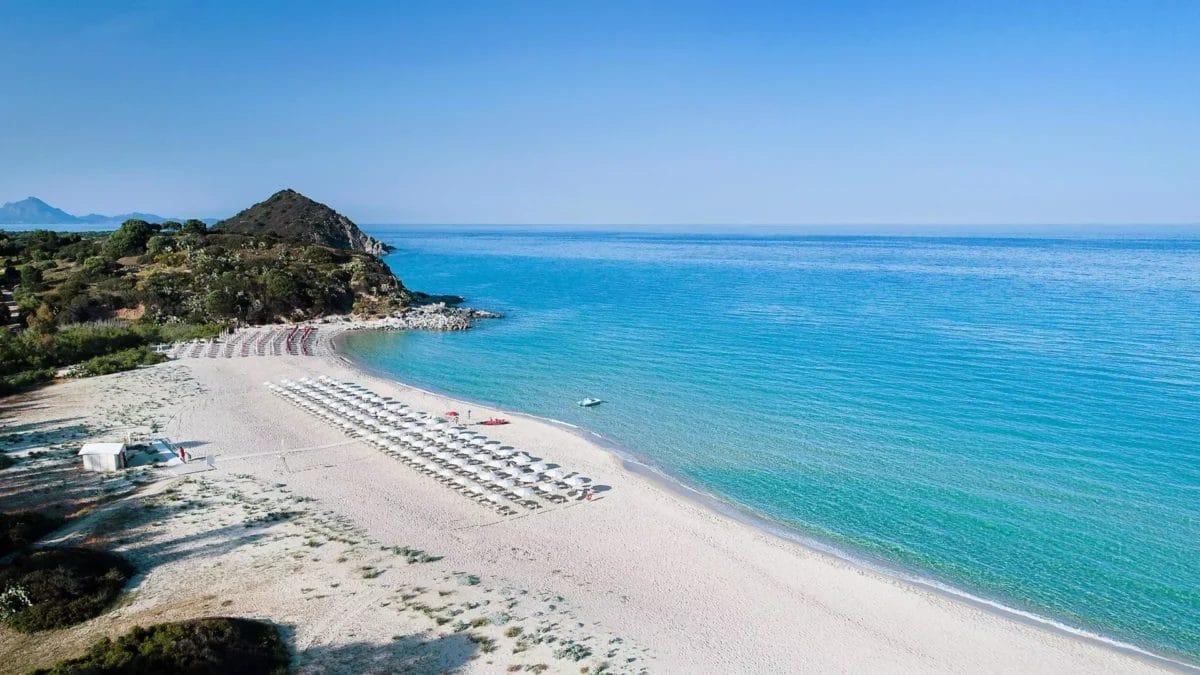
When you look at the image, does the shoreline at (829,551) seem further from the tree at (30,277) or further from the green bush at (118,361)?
the tree at (30,277)

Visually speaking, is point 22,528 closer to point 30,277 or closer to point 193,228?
point 30,277

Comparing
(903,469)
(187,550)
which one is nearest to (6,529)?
(187,550)

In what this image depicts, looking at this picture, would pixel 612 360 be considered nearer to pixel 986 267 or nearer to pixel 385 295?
pixel 385 295

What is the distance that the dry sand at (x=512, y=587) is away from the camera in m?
14.3

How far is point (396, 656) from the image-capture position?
1380cm

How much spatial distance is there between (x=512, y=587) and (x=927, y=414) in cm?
2371

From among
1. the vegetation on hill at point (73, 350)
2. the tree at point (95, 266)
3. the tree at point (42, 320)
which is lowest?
the vegetation on hill at point (73, 350)

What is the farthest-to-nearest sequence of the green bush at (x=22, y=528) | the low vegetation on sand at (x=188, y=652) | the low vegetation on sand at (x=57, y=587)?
the green bush at (x=22, y=528)
the low vegetation on sand at (x=57, y=587)
the low vegetation on sand at (x=188, y=652)

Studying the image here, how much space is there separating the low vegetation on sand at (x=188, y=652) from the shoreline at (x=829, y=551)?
13.5 meters

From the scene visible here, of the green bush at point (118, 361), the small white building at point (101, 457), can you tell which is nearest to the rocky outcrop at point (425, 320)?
the green bush at point (118, 361)

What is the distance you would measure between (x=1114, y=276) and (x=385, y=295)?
3927 inches

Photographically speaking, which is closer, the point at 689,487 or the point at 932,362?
the point at 689,487

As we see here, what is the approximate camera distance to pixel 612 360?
45.5 metres

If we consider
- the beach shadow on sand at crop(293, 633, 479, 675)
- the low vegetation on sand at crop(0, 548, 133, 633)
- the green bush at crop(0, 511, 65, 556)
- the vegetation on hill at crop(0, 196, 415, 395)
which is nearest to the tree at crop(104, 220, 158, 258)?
the vegetation on hill at crop(0, 196, 415, 395)
